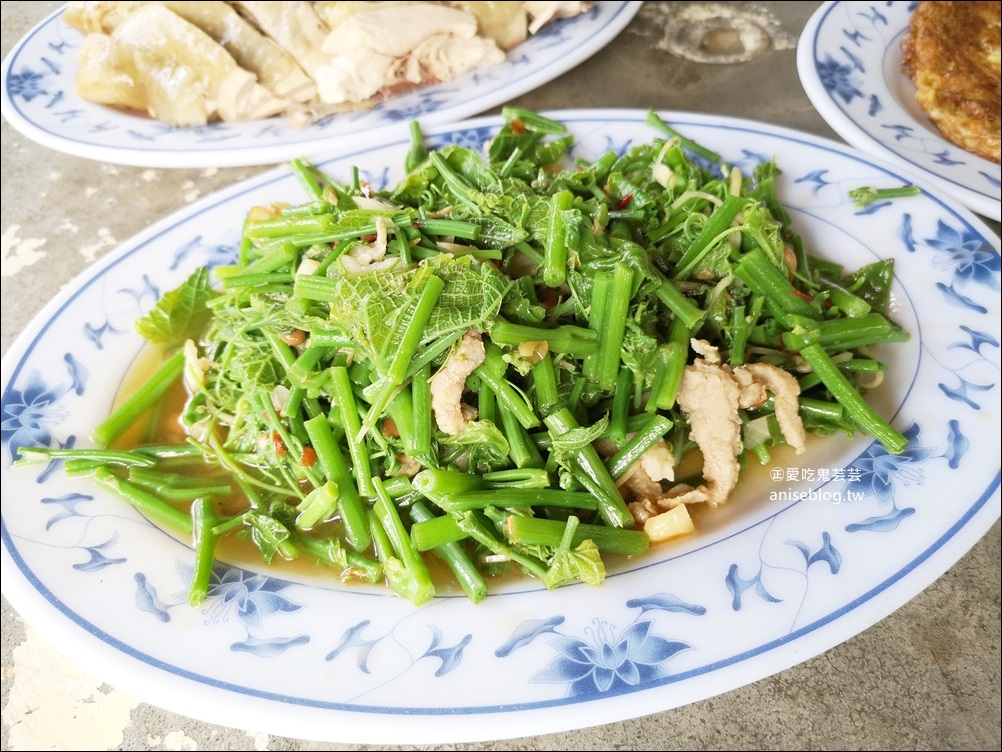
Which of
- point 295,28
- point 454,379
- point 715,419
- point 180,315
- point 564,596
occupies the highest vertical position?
point 295,28

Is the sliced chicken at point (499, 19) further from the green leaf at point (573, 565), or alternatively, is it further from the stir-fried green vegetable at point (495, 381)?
the green leaf at point (573, 565)

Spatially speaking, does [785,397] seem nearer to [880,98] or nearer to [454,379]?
[454,379]

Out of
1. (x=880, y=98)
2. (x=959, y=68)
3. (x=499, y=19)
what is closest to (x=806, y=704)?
(x=880, y=98)

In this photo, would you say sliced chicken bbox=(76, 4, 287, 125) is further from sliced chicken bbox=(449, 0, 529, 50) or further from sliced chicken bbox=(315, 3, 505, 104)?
sliced chicken bbox=(449, 0, 529, 50)

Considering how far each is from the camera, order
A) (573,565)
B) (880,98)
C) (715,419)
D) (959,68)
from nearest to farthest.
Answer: (573,565) < (715,419) < (880,98) < (959,68)

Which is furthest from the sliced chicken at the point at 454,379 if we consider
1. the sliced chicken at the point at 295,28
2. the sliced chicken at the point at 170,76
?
the sliced chicken at the point at 295,28

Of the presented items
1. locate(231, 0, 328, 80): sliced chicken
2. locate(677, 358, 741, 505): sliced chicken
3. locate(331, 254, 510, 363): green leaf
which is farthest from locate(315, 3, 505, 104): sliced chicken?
locate(677, 358, 741, 505): sliced chicken

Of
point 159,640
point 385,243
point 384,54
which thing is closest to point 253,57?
point 384,54
